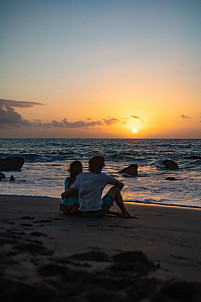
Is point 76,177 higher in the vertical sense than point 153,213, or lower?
higher

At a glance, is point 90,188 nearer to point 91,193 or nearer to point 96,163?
point 91,193

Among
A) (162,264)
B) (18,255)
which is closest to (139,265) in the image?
(162,264)

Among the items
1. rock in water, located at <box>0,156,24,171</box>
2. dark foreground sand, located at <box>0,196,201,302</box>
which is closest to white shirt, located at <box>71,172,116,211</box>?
dark foreground sand, located at <box>0,196,201,302</box>

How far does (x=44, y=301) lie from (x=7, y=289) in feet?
1.04

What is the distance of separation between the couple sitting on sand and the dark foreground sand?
47 centimetres

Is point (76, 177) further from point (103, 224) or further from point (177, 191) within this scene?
point (177, 191)

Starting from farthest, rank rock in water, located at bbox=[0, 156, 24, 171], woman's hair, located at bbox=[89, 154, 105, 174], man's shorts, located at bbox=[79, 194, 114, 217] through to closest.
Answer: rock in water, located at bbox=[0, 156, 24, 171] < man's shorts, located at bbox=[79, 194, 114, 217] < woman's hair, located at bbox=[89, 154, 105, 174]

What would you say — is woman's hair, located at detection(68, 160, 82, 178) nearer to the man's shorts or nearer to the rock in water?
the man's shorts

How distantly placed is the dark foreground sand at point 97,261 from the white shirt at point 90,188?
0.47 m

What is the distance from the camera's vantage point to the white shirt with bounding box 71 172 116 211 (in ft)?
14.6

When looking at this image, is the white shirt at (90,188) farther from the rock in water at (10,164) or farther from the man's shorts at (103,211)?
the rock in water at (10,164)

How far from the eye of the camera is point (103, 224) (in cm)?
403

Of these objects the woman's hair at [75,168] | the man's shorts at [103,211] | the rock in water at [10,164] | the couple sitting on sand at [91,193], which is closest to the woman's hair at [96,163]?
the couple sitting on sand at [91,193]

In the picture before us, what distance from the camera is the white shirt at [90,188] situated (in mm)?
4449
